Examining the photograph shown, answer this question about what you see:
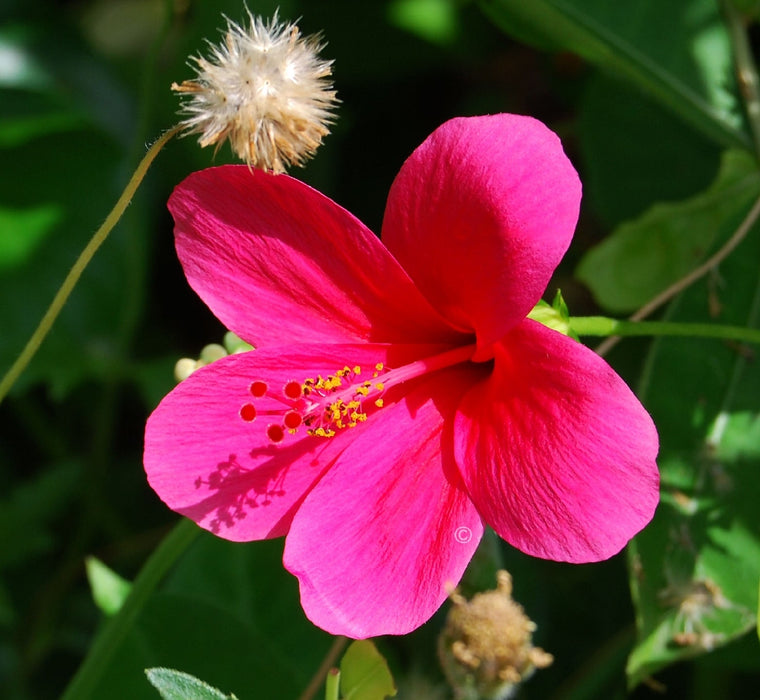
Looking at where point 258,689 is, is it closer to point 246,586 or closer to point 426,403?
point 246,586

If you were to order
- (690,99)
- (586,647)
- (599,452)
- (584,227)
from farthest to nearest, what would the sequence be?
(584,227) → (586,647) → (690,99) → (599,452)

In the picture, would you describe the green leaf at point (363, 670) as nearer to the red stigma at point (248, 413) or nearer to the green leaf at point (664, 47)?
the red stigma at point (248, 413)

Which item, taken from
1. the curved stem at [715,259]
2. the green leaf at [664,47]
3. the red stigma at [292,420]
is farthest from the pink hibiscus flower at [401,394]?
the green leaf at [664,47]

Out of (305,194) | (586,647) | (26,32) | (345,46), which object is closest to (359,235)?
(305,194)

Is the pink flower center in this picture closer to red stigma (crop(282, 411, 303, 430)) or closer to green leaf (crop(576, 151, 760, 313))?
red stigma (crop(282, 411, 303, 430))

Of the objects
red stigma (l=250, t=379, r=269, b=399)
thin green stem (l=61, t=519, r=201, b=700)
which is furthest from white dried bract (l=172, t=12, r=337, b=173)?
thin green stem (l=61, t=519, r=201, b=700)
